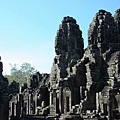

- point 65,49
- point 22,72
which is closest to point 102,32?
point 65,49

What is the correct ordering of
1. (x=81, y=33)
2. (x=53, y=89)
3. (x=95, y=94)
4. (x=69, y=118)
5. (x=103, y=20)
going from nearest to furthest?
(x=69, y=118) < (x=95, y=94) < (x=53, y=89) < (x=103, y=20) < (x=81, y=33)

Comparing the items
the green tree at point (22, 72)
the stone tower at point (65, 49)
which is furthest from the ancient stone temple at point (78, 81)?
the green tree at point (22, 72)

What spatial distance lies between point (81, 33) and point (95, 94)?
2035 cm

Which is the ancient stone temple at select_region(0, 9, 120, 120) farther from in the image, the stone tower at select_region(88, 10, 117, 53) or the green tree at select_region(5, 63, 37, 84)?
the green tree at select_region(5, 63, 37, 84)

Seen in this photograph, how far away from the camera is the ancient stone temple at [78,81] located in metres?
29.0

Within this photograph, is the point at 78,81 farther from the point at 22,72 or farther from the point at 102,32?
the point at 22,72

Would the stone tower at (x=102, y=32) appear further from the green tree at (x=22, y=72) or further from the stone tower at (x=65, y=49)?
the green tree at (x=22, y=72)

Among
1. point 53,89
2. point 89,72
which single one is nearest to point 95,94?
point 89,72

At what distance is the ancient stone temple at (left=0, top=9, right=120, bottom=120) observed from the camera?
95.1 feet

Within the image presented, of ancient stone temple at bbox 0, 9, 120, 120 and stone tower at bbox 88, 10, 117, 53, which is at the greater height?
→ stone tower at bbox 88, 10, 117, 53

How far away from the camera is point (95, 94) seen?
3300 cm

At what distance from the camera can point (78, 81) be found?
37.2m

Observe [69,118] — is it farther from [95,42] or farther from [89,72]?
[95,42]

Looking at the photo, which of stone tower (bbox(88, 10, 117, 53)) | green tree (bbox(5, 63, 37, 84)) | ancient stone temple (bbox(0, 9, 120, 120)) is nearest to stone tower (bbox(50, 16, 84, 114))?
ancient stone temple (bbox(0, 9, 120, 120))
